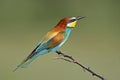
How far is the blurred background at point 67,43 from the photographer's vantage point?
429cm

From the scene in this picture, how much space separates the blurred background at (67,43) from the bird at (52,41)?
7.98 feet

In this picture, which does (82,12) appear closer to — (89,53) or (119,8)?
(119,8)

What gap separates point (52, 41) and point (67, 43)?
3922 mm

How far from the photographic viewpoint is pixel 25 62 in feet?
4.51

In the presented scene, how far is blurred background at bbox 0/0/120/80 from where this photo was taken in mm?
4285

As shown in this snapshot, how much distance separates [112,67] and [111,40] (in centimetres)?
120

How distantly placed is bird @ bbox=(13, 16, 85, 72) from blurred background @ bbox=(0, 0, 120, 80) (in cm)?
243

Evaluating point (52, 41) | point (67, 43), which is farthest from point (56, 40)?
point (67, 43)

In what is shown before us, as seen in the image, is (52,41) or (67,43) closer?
(52,41)

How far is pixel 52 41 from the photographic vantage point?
1427 millimetres

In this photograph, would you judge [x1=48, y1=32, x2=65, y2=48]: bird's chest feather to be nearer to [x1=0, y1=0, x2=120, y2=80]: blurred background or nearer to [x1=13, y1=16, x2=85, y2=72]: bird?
[x1=13, y1=16, x2=85, y2=72]: bird

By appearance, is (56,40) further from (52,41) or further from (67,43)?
(67,43)

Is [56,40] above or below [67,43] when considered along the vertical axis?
above

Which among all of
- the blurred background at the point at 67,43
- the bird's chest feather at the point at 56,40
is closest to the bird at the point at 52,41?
the bird's chest feather at the point at 56,40
